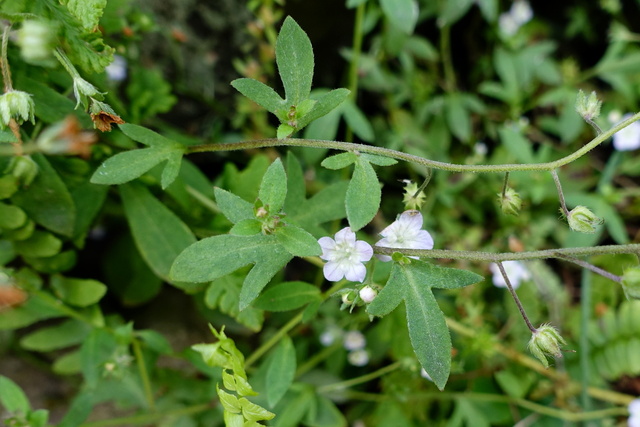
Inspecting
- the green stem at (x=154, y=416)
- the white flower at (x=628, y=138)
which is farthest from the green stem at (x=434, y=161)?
the white flower at (x=628, y=138)

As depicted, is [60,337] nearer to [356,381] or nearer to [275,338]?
[275,338]

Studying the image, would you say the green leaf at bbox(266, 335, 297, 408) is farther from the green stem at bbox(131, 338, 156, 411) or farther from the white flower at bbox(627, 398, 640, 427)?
the white flower at bbox(627, 398, 640, 427)

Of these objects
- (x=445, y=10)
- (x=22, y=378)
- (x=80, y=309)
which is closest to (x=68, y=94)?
(x=80, y=309)

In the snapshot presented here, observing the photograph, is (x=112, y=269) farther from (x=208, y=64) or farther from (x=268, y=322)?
(x=208, y=64)

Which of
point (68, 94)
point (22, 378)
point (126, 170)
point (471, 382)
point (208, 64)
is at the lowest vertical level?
point (471, 382)

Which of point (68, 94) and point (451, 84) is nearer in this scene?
point (68, 94)


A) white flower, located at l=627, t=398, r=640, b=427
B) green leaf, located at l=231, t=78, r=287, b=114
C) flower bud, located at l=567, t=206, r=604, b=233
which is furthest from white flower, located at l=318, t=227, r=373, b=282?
white flower, located at l=627, t=398, r=640, b=427
